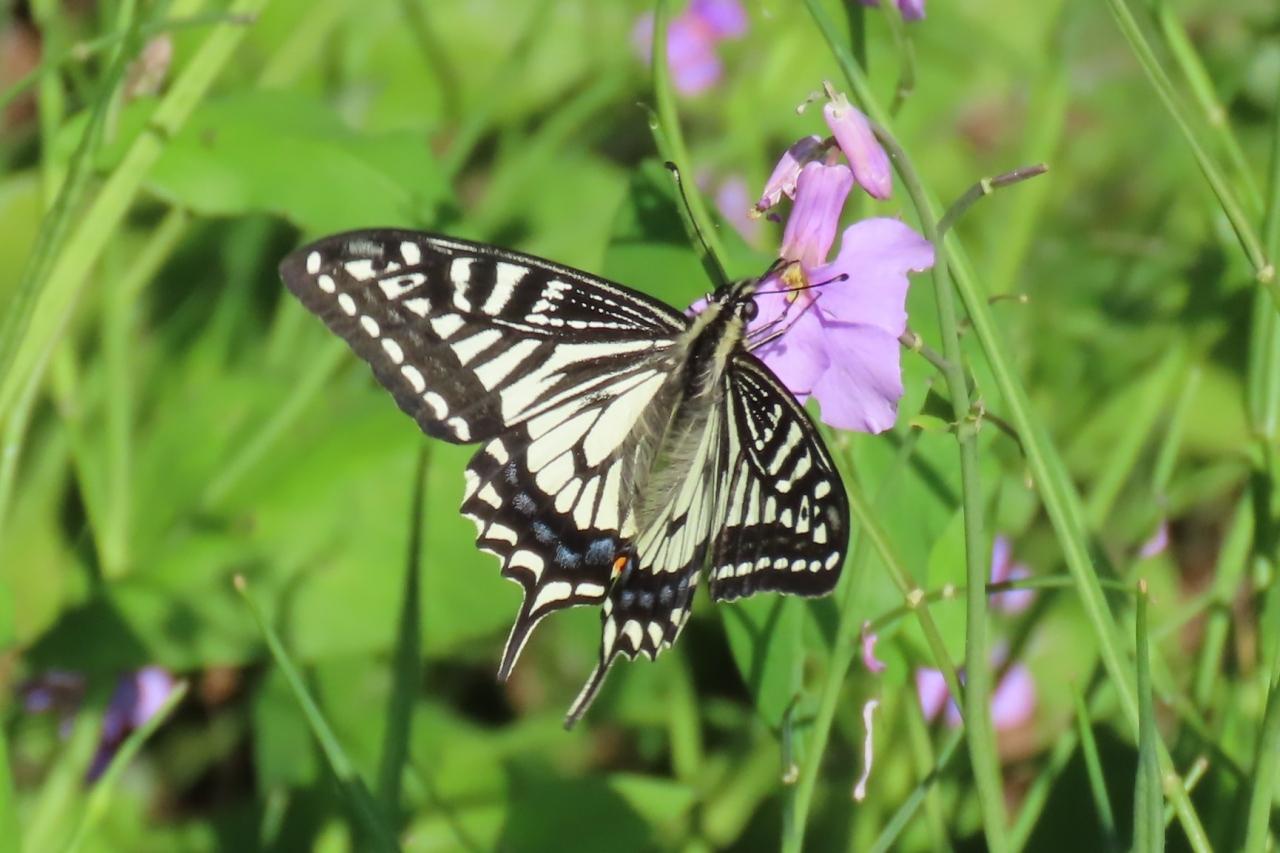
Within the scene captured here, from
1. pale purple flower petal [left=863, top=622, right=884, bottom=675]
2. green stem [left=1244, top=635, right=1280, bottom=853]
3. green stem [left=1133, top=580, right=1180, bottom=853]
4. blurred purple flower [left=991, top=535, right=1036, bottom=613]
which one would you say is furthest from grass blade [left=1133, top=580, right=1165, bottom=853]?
blurred purple flower [left=991, top=535, right=1036, bottom=613]

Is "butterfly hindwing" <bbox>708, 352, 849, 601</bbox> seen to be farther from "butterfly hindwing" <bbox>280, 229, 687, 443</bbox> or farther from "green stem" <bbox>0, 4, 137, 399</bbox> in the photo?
"green stem" <bbox>0, 4, 137, 399</bbox>

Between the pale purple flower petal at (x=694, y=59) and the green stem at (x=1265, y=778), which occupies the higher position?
the pale purple flower petal at (x=694, y=59)

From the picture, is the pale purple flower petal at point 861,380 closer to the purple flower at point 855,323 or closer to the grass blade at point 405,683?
the purple flower at point 855,323

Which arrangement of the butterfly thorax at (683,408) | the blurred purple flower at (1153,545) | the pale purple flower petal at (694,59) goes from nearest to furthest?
the butterfly thorax at (683,408), the blurred purple flower at (1153,545), the pale purple flower petal at (694,59)

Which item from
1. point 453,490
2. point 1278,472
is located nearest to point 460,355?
point 453,490

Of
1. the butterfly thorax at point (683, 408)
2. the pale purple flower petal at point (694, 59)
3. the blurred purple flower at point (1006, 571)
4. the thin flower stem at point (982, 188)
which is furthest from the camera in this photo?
the pale purple flower petal at point (694, 59)

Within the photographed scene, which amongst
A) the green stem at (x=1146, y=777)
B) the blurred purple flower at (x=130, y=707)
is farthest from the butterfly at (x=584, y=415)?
the blurred purple flower at (x=130, y=707)
